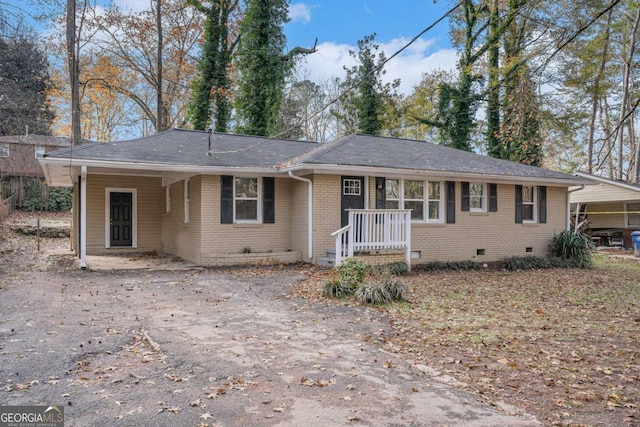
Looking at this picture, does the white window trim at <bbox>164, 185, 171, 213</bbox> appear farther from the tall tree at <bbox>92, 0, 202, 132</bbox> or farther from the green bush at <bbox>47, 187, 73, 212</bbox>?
the green bush at <bbox>47, 187, 73, 212</bbox>

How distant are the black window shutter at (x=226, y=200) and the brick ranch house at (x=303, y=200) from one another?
0.03m

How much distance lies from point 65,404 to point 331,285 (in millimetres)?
5544

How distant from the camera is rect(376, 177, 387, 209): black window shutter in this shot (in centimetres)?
1309

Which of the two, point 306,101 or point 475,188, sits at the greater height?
point 306,101

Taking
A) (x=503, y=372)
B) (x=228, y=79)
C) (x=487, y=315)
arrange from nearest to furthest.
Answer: (x=503, y=372)
(x=487, y=315)
(x=228, y=79)

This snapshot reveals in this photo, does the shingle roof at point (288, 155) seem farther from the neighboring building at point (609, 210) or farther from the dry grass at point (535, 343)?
the neighboring building at point (609, 210)

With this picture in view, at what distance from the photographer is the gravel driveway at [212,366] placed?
3428 millimetres

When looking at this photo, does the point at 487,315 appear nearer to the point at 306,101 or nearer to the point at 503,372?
the point at 503,372

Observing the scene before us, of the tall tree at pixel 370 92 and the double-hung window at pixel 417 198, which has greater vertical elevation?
the tall tree at pixel 370 92

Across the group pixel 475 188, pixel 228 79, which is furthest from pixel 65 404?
pixel 228 79

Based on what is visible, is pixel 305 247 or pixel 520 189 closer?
pixel 305 247

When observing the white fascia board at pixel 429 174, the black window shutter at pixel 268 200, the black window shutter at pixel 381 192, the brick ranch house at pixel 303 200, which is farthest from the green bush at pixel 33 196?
the black window shutter at pixel 381 192

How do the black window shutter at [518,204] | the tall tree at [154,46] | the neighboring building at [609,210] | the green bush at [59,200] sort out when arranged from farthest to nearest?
the green bush at [59,200], the tall tree at [154,46], the neighboring building at [609,210], the black window shutter at [518,204]

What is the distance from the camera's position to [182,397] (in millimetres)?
3668
